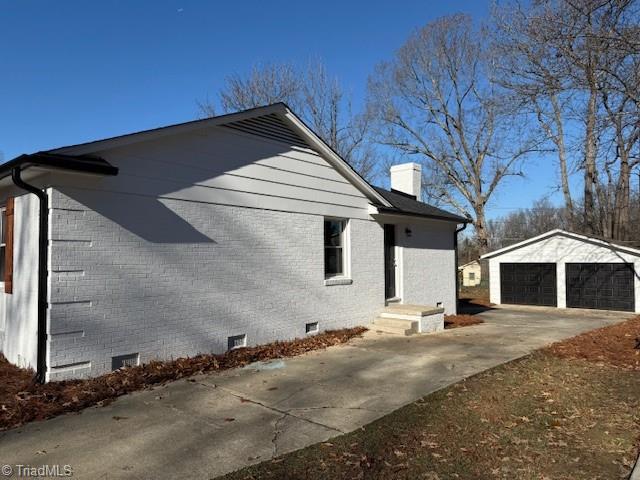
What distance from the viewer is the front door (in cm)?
1316

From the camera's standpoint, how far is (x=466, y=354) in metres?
8.74

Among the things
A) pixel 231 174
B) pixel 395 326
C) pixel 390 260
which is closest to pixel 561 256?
pixel 390 260

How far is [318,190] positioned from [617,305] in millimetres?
14771

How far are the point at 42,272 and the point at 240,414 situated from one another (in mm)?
3242

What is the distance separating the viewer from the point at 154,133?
7.44 metres

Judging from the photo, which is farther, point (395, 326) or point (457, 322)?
point (457, 322)

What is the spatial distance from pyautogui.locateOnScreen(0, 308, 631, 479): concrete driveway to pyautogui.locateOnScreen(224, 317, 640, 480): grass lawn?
32cm

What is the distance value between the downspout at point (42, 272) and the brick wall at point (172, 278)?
3.9 inches

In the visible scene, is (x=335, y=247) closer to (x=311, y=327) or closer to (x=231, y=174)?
(x=311, y=327)

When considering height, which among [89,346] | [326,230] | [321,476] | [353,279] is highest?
[326,230]

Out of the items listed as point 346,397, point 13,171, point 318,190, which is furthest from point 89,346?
point 318,190

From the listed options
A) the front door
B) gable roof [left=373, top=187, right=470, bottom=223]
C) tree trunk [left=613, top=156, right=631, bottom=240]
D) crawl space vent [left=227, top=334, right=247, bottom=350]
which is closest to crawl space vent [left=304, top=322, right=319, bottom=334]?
crawl space vent [left=227, top=334, right=247, bottom=350]

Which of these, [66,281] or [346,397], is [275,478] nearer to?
[346,397]

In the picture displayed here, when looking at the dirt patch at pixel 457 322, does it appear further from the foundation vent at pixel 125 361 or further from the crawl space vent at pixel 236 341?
the foundation vent at pixel 125 361
